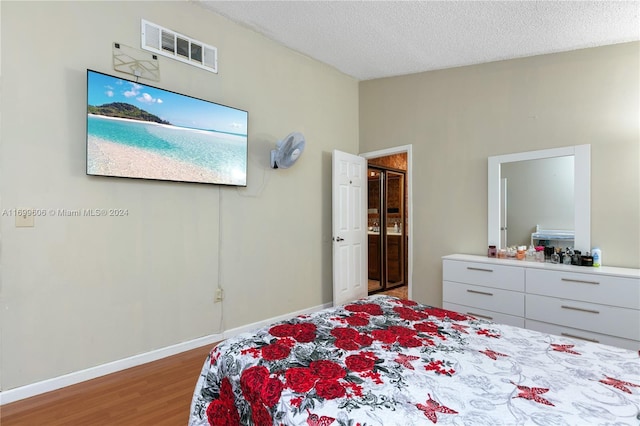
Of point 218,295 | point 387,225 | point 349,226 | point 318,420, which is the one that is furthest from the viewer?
point 387,225

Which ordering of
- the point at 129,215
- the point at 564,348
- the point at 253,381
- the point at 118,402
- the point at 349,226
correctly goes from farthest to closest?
the point at 349,226 < the point at 129,215 < the point at 118,402 < the point at 564,348 < the point at 253,381

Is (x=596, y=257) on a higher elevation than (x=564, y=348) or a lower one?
higher

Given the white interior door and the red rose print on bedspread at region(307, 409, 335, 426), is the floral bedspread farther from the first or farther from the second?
the white interior door

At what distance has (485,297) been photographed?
3.17 m

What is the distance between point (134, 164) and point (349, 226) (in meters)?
2.54

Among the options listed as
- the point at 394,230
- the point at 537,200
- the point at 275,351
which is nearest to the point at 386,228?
the point at 394,230

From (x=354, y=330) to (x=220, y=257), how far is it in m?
1.90

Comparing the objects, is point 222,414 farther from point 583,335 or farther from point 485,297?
point 583,335

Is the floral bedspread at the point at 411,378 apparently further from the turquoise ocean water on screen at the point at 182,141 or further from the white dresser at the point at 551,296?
the turquoise ocean water on screen at the point at 182,141

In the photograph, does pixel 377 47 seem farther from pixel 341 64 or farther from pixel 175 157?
pixel 175 157

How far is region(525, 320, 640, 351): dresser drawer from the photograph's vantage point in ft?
8.17

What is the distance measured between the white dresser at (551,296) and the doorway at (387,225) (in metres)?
1.96

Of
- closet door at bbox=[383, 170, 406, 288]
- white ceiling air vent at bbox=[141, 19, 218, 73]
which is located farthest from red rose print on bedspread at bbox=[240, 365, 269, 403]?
closet door at bbox=[383, 170, 406, 288]

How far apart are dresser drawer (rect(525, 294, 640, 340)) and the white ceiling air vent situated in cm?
356
